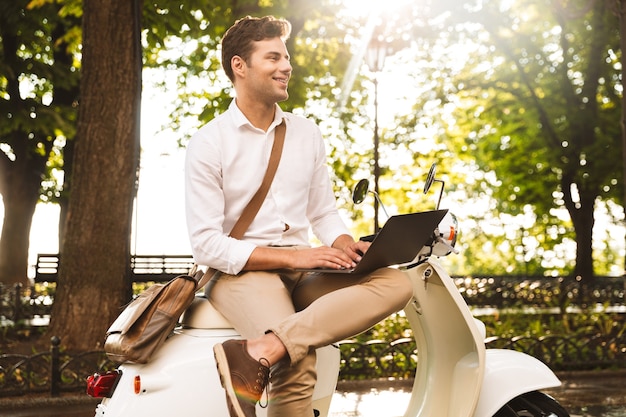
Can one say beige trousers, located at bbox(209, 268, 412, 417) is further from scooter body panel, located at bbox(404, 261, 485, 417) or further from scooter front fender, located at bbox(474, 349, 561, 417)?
scooter front fender, located at bbox(474, 349, 561, 417)

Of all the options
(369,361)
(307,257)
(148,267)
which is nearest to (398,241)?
(307,257)

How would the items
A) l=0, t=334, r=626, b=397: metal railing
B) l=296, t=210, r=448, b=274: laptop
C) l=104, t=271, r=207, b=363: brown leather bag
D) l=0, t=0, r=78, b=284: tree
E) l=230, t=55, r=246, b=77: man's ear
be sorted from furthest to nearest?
l=0, t=0, r=78, b=284: tree < l=0, t=334, r=626, b=397: metal railing < l=230, t=55, r=246, b=77: man's ear < l=104, t=271, r=207, b=363: brown leather bag < l=296, t=210, r=448, b=274: laptop

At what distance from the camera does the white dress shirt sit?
3.47m

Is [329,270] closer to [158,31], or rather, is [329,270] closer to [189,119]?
[158,31]

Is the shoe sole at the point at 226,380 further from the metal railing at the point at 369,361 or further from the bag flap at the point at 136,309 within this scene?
the metal railing at the point at 369,361

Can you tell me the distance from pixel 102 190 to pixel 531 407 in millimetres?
6538

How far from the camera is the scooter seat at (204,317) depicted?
3520 mm

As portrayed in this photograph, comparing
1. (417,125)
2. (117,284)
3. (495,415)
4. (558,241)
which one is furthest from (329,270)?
(558,241)

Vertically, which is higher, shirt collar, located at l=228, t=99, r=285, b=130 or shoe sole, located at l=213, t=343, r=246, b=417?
shirt collar, located at l=228, t=99, r=285, b=130

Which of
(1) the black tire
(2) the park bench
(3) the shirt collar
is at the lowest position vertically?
(2) the park bench

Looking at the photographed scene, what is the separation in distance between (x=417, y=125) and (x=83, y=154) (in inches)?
545

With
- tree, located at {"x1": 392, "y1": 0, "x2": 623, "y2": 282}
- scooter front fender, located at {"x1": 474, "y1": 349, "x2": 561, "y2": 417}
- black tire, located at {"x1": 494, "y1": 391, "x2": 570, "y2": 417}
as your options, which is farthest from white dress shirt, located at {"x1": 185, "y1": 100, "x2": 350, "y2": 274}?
tree, located at {"x1": 392, "y1": 0, "x2": 623, "y2": 282}

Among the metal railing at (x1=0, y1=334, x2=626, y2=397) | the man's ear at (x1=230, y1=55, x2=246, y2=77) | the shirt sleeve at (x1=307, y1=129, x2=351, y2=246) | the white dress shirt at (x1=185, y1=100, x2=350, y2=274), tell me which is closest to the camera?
the white dress shirt at (x1=185, y1=100, x2=350, y2=274)

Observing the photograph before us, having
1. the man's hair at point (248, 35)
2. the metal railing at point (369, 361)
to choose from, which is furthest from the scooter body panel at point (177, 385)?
the metal railing at point (369, 361)
